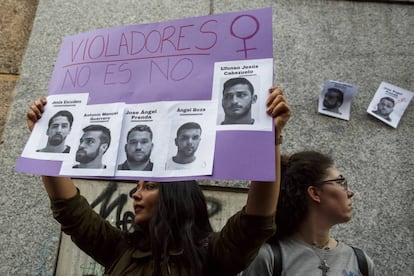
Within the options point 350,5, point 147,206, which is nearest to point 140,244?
point 147,206

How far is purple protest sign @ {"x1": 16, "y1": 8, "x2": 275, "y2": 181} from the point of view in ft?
4.51

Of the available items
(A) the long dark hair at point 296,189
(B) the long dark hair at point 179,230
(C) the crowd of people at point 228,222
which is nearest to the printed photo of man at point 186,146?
(C) the crowd of people at point 228,222

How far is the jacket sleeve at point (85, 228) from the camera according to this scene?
1.78 metres

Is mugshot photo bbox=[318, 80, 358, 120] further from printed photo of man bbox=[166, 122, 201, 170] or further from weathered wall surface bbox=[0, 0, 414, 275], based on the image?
printed photo of man bbox=[166, 122, 201, 170]

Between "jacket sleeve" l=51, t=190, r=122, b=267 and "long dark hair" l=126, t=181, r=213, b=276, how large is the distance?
13cm

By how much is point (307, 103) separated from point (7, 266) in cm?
221

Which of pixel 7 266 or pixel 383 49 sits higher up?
pixel 383 49

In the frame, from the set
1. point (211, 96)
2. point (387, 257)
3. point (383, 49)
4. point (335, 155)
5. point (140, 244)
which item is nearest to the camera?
point (211, 96)

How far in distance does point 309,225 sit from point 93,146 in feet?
3.42

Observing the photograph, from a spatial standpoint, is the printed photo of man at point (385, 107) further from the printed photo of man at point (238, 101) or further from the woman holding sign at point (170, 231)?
the printed photo of man at point (238, 101)

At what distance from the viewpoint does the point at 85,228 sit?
1.79 meters

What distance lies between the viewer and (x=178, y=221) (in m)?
1.77

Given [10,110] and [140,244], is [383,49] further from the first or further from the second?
[10,110]

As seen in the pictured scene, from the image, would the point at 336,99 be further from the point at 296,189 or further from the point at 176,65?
the point at 176,65
